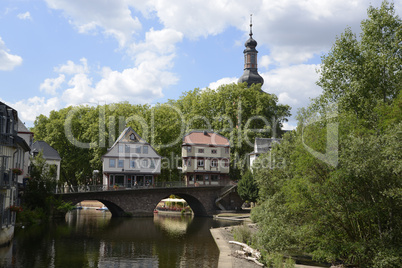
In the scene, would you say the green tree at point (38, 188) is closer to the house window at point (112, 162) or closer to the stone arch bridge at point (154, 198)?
the stone arch bridge at point (154, 198)

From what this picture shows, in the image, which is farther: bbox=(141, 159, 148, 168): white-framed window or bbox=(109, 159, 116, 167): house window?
bbox=(141, 159, 148, 168): white-framed window

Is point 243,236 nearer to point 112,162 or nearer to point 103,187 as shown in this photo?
point 103,187

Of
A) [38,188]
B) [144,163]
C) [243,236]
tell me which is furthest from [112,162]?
[243,236]

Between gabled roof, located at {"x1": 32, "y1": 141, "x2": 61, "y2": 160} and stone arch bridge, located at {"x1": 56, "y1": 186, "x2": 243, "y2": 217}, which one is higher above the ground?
gabled roof, located at {"x1": 32, "y1": 141, "x2": 61, "y2": 160}

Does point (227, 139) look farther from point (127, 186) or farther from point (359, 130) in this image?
point (359, 130)

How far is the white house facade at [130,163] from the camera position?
65875 mm

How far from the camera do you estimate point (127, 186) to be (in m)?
65.7

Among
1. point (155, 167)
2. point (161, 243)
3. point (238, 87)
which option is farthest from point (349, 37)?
point (238, 87)

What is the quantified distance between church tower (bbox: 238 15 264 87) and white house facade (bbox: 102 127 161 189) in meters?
32.3

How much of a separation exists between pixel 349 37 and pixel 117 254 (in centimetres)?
2301

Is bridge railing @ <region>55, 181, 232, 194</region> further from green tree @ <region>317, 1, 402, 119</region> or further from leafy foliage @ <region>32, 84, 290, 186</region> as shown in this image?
green tree @ <region>317, 1, 402, 119</region>

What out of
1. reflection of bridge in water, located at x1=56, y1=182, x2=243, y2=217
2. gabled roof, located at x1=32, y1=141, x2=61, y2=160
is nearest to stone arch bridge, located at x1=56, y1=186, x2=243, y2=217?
reflection of bridge in water, located at x1=56, y1=182, x2=243, y2=217

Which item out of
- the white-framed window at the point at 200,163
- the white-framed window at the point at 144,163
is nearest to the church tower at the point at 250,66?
the white-framed window at the point at 200,163

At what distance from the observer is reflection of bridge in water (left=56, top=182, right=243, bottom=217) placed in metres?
57.4
